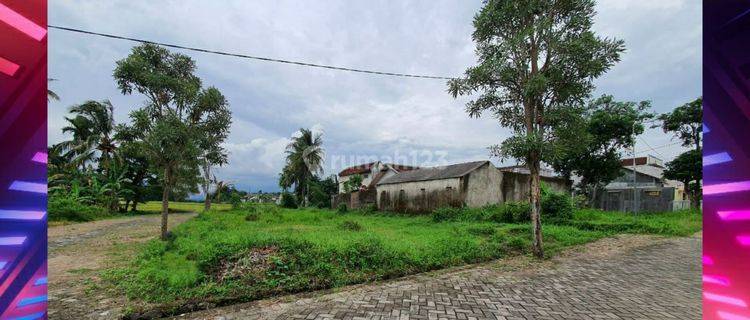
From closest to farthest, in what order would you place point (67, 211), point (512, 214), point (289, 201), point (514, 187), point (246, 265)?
point (246, 265), point (512, 214), point (67, 211), point (514, 187), point (289, 201)

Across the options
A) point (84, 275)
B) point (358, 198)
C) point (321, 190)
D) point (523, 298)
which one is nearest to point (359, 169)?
point (321, 190)

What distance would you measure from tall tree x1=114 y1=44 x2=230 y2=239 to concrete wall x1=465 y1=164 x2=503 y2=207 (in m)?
13.2

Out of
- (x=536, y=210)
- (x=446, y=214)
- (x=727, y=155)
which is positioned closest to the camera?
(x=727, y=155)

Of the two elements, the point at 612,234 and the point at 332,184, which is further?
the point at 332,184

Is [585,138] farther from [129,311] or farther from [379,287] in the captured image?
[129,311]

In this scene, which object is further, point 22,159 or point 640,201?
point 640,201

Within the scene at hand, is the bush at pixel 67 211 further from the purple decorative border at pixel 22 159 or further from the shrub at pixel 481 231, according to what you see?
the purple decorative border at pixel 22 159

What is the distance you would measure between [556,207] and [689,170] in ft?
44.0

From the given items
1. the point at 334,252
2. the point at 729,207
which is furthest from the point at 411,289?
the point at 729,207

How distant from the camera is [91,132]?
2538cm

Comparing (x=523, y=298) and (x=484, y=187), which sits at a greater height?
(x=484, y=187)

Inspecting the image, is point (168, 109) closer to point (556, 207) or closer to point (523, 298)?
point (523, 298)

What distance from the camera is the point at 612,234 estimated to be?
12.3m

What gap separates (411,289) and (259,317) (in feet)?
8.08
